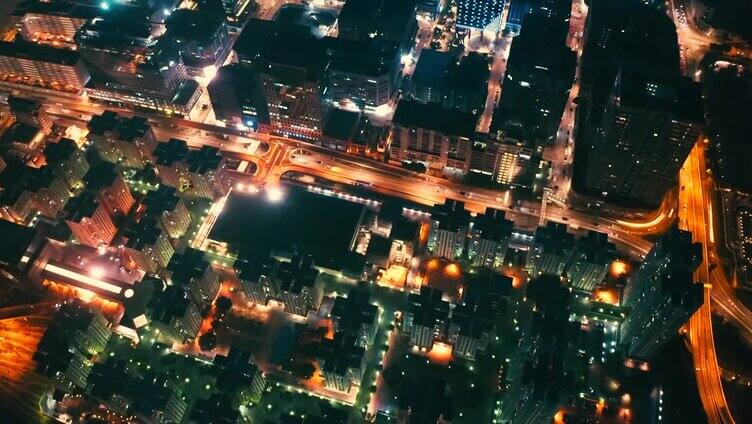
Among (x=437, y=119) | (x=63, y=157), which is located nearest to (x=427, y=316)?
(x=437, y=119)

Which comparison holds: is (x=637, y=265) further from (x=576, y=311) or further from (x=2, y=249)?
(x=2, y=249)

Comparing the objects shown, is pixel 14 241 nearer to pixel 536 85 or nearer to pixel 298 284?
pixel 298 284

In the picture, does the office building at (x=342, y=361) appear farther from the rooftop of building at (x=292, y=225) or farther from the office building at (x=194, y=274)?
the office building at (x=194, y=274)

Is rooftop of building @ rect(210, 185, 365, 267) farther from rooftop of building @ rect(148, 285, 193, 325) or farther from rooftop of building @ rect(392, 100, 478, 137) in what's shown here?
rooftop of building @ rect(392, 100, 478, 137)

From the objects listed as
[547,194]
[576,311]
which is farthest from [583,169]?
[576,311]

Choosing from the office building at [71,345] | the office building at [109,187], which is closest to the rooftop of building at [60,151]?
the office building at [109,187]
